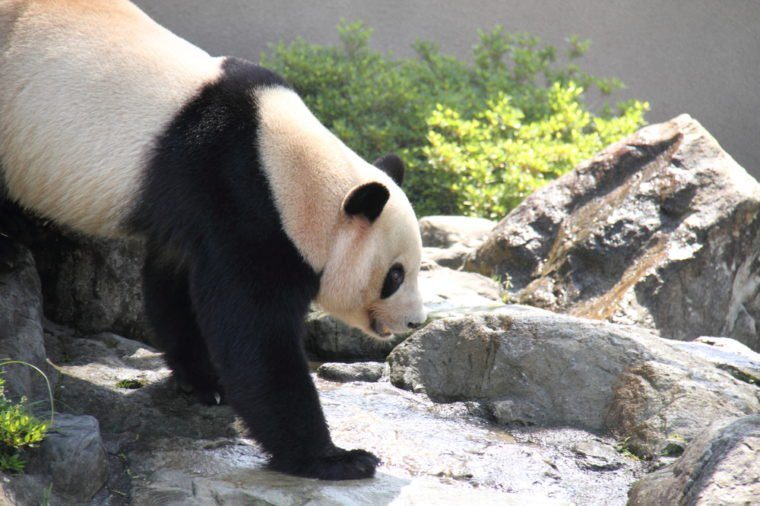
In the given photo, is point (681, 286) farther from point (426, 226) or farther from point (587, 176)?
point (426, 226)

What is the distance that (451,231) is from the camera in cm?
815

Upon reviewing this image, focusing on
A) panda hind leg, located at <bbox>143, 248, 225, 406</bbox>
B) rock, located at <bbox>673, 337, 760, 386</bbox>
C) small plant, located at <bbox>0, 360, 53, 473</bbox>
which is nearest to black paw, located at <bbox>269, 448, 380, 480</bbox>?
panda hind leg, located at <bbox>143, 248, 225, 406</bbox>

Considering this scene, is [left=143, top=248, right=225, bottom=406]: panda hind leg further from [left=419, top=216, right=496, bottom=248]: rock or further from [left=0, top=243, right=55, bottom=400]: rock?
[left=419, top=216, right=496, bottom=248]: rock

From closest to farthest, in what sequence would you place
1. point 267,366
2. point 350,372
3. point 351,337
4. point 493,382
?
point 267,366
point 493,382
point 350,372
point 351,337

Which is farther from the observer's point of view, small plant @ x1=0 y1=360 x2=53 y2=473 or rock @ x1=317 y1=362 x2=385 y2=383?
rock @ x1=317 y1=362 x2=385 y2=383

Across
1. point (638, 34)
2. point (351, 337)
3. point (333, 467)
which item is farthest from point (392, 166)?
point (638, 34)

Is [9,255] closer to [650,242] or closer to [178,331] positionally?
[178,331]

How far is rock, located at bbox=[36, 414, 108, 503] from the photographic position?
11.2 ft

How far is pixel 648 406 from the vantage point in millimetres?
4410

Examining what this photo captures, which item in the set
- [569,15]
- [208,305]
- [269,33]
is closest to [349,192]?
[208,305]

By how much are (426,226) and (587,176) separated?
1606mm

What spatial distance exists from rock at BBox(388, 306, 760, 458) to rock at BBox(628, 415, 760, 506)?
0.75 meters

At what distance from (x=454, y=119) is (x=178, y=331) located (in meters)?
5.37

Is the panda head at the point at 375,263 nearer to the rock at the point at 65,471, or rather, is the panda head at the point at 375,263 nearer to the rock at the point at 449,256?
the rock at the point at 65,471
